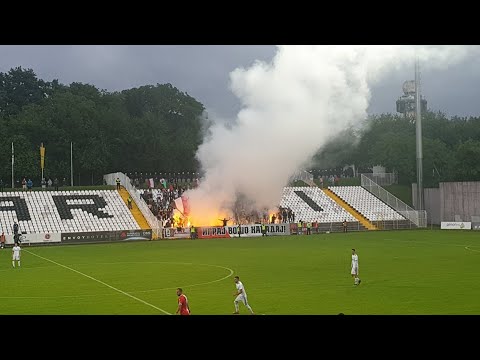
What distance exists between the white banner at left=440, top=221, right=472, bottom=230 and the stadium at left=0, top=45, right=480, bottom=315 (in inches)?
8.0

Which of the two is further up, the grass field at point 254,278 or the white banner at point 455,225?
the white banner at point 455,225

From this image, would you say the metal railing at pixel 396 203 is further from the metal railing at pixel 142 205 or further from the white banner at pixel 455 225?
the metal railing at pixel 142 205

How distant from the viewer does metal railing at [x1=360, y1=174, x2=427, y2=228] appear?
6625cm

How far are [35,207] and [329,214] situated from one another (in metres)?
27.3

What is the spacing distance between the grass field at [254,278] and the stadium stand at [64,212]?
875 cm

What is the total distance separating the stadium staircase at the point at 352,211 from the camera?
6537 centimetres

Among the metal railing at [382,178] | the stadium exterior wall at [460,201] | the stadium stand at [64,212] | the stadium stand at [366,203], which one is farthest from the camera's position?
the metal railing at [382,178]

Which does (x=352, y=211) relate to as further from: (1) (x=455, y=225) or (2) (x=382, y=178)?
(2) (x=382, y=178)

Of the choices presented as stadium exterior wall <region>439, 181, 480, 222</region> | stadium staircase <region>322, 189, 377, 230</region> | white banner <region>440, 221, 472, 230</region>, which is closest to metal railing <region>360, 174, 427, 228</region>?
white banner <region>440, 221, 472, 230</region>

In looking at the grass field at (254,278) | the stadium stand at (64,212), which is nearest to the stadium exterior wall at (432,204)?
the grass field at (254,278)

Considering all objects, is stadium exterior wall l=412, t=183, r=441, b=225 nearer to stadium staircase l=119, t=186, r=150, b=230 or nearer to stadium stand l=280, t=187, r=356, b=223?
stadium stand l=280, t=187, r=356, b=223

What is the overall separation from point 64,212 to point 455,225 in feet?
116
